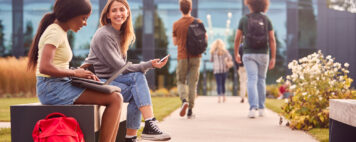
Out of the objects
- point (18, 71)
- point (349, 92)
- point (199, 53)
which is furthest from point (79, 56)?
point (349, 92)

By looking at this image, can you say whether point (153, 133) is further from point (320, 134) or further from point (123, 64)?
point (320, 134)

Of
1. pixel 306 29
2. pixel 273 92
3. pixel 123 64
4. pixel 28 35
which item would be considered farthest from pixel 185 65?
pixel 28 35

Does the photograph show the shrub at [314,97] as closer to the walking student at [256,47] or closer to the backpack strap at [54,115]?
the walking student at [256,47]

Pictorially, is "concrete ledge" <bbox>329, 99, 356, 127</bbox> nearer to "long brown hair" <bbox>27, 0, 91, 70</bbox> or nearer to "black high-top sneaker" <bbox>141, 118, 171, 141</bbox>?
"black high-top sneaker" <bbox>141, 118, 171, 141</bbox>

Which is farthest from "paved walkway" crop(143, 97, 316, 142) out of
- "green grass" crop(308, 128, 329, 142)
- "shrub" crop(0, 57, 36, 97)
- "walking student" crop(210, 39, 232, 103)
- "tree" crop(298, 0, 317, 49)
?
"tree" crop(298, 0, 317, 49)

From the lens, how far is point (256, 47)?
7652 millimetres

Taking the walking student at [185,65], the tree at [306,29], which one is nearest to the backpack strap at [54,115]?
the walking student at [185,65]

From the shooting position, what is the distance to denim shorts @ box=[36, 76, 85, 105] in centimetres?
355

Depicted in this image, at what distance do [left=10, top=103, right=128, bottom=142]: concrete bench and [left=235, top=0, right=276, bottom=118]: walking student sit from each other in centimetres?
444

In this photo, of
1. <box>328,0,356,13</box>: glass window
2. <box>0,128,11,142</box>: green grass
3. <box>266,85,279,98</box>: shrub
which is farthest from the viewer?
<box>328,0,356,13</box>: glass window

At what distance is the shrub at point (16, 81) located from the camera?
15086 millimetres

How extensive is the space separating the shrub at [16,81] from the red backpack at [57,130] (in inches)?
483

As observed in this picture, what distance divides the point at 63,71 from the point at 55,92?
0.62 feet

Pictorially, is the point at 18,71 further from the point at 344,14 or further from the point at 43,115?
the point at 344,14
